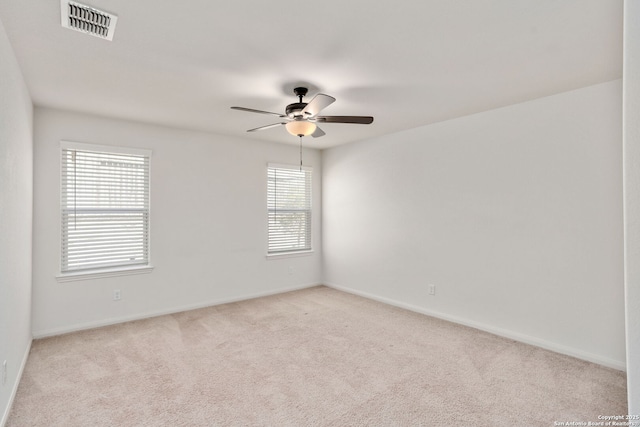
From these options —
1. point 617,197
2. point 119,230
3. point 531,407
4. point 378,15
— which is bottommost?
point 531,407

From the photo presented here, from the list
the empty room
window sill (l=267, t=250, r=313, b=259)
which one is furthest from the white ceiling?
window sill (l=267, t=250, r=313, b=259)

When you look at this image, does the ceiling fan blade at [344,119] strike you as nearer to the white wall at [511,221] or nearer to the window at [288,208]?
the white wall at [511,221]

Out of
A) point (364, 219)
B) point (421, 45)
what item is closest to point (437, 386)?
point (421, 45)

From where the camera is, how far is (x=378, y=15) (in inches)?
74.9

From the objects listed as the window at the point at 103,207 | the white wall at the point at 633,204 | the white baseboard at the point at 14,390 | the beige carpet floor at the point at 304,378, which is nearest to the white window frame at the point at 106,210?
the window at the point at 103,207

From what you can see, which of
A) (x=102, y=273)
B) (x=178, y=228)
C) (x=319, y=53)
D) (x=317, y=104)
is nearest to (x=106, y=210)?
(x=102, y=273)

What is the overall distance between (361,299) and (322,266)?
116cm

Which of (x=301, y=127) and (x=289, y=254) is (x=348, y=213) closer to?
(x=289, y=254)

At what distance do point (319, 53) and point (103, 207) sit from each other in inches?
124

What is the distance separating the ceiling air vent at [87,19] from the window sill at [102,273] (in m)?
2.75

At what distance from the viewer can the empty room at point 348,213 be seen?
2057 millimetres

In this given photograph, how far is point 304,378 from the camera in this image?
2.67 m

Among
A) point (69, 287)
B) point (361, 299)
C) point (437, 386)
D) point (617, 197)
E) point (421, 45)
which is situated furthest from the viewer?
point (361, 299)

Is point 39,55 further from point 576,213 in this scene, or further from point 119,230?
point 576,213
